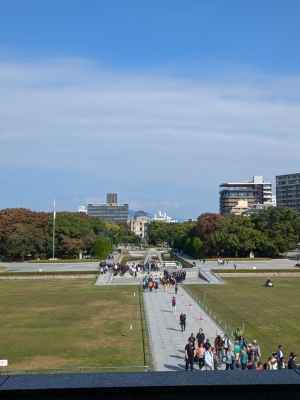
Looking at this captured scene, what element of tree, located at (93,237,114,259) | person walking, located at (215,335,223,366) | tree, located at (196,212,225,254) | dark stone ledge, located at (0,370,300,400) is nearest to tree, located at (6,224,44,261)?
tree, located at (93,237,114,259)

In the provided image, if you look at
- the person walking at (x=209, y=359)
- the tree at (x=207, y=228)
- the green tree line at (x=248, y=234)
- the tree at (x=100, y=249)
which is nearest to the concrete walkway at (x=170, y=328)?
the person walking at (x=209, y=359)

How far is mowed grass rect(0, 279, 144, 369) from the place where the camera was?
1909 cm

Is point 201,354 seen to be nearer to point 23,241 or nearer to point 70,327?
point 70,327

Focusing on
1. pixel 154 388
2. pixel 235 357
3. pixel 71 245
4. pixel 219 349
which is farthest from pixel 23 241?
pixel 154 388

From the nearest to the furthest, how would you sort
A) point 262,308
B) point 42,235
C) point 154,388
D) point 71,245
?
point 154,388 → point 262,308 → point 71,245 → point 42,235

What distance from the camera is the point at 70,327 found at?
25.2 metres

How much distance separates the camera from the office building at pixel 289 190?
150m

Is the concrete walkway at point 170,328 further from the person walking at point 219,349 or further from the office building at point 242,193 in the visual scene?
the office building at point 242,193

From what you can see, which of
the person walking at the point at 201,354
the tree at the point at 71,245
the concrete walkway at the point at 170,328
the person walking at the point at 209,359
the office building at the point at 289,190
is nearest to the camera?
the person walking at the point at 209,359

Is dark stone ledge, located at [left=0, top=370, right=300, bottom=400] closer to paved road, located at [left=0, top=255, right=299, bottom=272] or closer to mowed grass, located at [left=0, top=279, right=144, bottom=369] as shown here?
mowed grass, located at [left=0, top=279, right=144, bottom=369]

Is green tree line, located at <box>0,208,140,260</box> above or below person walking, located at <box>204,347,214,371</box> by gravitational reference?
above

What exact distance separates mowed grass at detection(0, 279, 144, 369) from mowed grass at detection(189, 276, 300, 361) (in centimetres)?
558

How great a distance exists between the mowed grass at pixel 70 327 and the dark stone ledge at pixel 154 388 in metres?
→ 14.1

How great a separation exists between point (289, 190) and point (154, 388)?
154m
